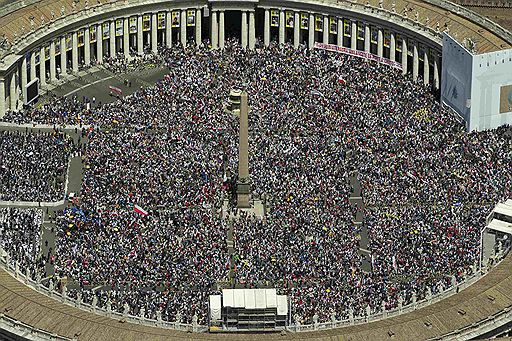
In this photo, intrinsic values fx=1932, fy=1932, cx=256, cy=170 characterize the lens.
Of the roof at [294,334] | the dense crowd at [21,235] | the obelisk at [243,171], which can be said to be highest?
the obelisk at [243,171]

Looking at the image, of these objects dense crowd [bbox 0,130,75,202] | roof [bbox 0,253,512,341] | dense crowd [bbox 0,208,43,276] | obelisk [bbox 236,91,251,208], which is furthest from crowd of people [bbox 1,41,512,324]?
roof [bbox 0,253,512,341]

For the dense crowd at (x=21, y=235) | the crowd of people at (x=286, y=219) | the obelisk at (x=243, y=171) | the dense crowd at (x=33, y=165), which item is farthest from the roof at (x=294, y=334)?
the obelisk at (x=243, y=171)

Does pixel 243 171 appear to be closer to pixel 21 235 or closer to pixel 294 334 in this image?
pixel 21 235

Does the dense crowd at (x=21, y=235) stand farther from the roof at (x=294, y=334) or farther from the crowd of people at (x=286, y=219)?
the roof at (x=294, y=334)

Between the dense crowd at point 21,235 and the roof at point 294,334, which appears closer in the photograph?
the roof at point 294,334

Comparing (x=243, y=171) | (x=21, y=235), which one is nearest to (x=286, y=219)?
(x=243, y=171)

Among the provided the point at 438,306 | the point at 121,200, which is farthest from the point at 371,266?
the point at 121,200
